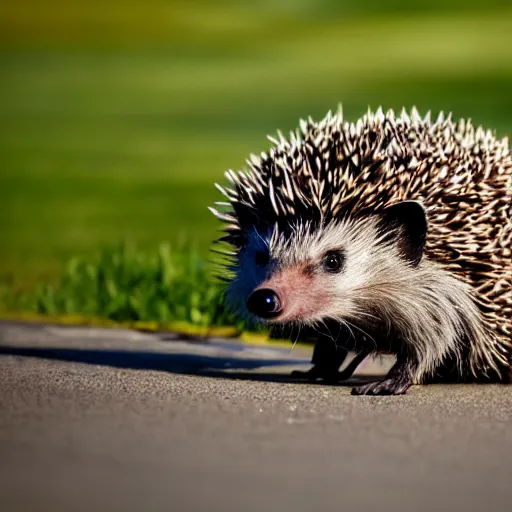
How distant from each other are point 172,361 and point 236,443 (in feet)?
10.1

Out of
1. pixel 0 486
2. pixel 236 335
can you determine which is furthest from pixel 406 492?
pixel 236 335

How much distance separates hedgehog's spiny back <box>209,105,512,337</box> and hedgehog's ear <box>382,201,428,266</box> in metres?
0.06

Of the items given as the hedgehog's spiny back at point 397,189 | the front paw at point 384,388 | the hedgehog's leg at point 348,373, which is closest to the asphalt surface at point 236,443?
the front paw at point 384,388

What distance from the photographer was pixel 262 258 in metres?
6.78

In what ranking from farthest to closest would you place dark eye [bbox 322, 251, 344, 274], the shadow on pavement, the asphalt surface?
the shadow on pavement → dark eye [bbox 322, 251, 344, 274] → the asphalt surface

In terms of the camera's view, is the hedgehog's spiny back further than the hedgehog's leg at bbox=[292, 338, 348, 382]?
No

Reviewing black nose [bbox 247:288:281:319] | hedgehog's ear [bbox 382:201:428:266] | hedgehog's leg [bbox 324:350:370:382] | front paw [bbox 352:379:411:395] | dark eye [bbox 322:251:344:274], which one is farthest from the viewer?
hedgehog's leg [bbox 324:350:370:382]

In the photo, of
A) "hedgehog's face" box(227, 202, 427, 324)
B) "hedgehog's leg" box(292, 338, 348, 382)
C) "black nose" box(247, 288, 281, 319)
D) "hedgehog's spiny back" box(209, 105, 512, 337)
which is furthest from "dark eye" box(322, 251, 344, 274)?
"hedgehog's leg" box(292, 338, 348, 382)

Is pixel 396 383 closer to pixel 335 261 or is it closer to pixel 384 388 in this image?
pixel 384 388

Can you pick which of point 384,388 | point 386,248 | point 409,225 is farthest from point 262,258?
point 384,388

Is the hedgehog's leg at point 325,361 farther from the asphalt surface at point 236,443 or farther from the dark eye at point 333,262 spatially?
the dark eye at point 333,262

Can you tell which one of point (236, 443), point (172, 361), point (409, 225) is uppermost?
point (409, 225)

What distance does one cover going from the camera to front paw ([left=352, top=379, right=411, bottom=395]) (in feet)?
21.4

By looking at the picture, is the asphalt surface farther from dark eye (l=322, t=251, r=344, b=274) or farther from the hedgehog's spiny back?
the hedgehog's spiny back
